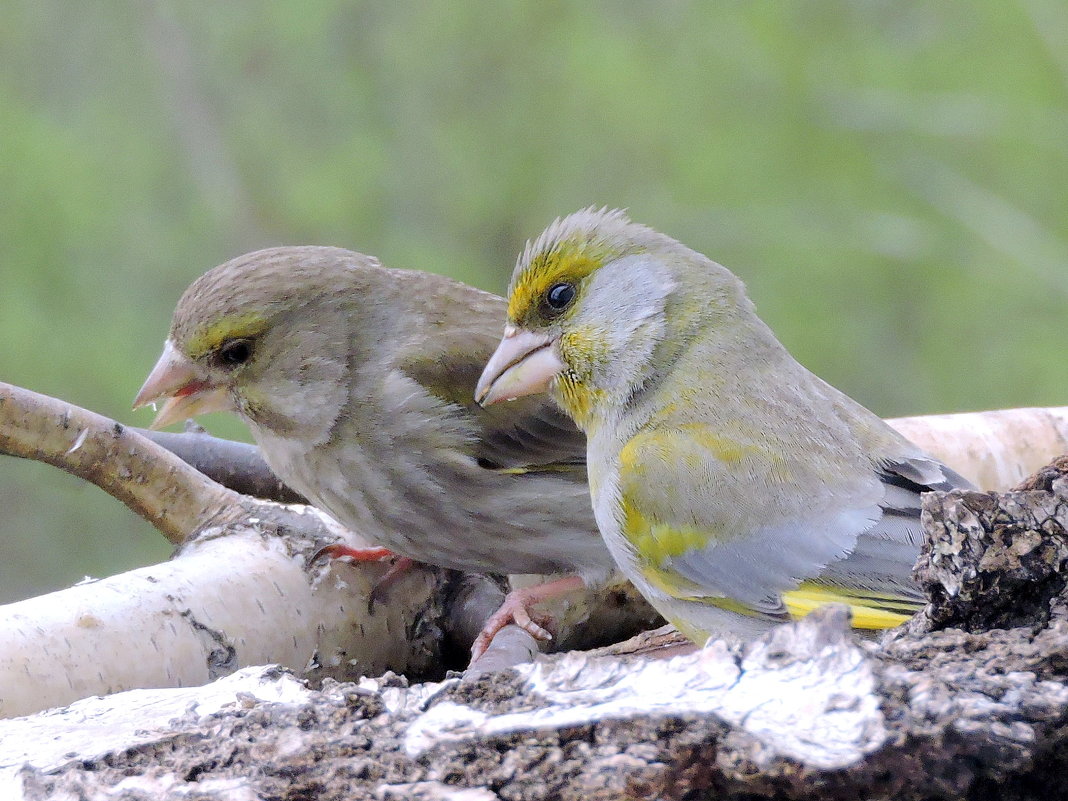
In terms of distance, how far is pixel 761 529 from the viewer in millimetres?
2396

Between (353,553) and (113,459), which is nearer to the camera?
(113,459)

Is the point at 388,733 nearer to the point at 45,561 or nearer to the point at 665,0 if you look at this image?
the point at 45,561

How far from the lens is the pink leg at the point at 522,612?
2.79m

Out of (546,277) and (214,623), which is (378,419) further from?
(214,623)

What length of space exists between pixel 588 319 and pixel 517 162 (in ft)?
20.2

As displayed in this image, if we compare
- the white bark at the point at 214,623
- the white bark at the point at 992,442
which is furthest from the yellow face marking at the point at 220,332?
the white bark at the point at 992,442

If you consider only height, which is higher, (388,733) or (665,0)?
(665,0)

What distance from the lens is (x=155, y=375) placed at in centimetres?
295

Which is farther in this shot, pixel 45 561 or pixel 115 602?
pixel 45 561

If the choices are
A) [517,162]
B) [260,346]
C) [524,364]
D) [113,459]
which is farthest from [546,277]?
[517,162]

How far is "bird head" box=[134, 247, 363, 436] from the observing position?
292cm

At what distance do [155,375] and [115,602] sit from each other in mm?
781

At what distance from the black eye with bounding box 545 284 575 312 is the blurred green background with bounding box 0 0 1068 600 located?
4748 millimetres

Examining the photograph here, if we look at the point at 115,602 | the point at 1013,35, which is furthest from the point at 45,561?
the point at 1013,35
